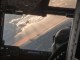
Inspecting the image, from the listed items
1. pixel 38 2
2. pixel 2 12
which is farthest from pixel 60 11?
pixel 2 12

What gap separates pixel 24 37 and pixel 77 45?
2.10 metres

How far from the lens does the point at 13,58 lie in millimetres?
3291

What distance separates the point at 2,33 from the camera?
3312mm

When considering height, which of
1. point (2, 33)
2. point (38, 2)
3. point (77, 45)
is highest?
point (38, 2)

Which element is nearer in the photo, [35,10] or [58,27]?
[35,10]

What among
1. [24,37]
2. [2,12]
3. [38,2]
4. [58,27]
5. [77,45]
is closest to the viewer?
[77,45]

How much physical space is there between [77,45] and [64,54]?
0.42 feet

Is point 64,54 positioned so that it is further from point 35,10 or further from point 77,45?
point 35,10

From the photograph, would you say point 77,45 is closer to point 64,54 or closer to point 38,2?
point 64,54

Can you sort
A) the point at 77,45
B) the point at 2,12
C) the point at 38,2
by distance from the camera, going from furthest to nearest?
the point at 2,12 → the point at 38,2 → the point at 77,45

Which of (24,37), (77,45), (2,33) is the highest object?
(77,45)

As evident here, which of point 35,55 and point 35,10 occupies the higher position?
point 35,10

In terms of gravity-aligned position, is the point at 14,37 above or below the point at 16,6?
below

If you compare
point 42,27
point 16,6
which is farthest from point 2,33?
point 42,27
